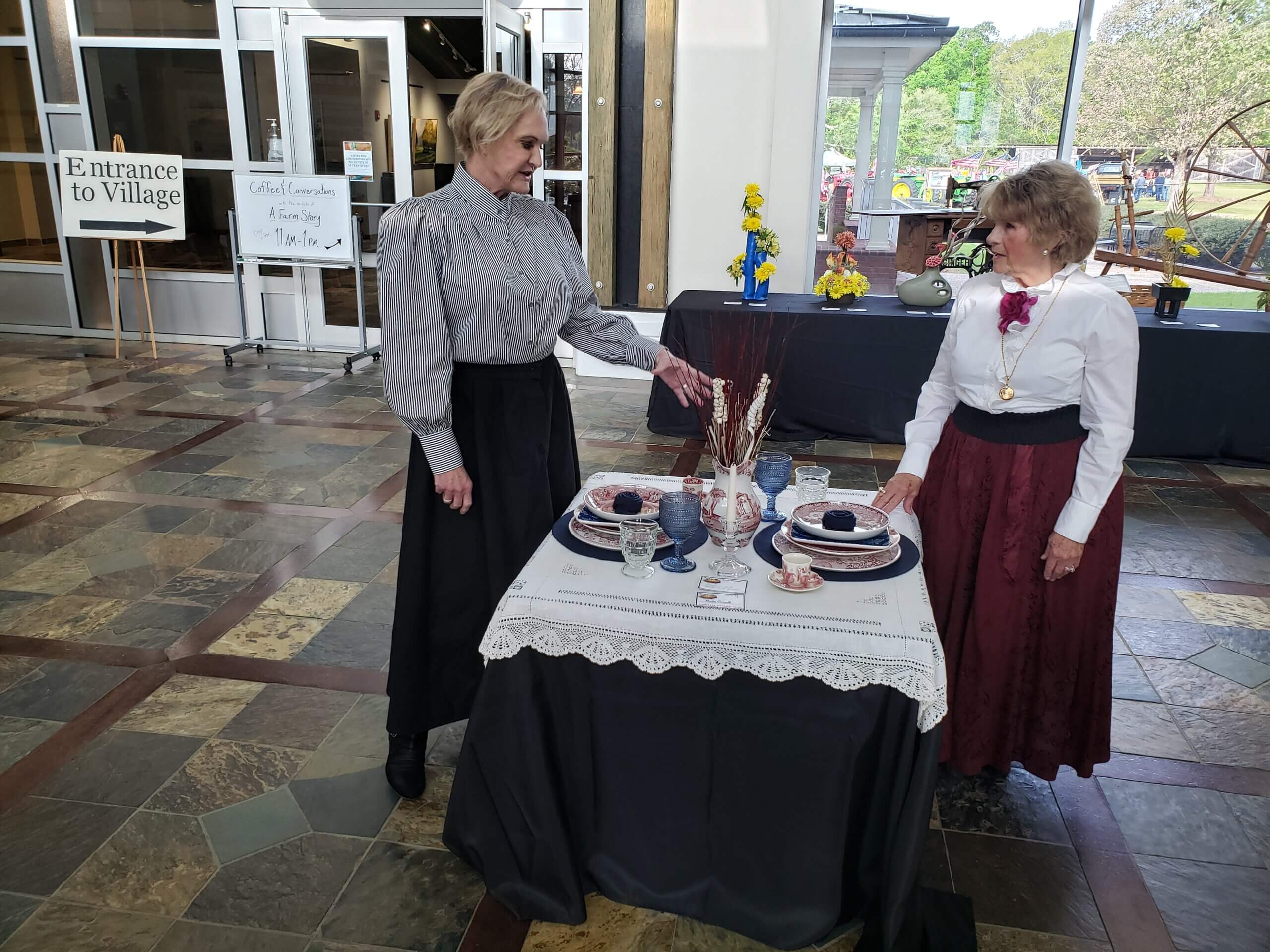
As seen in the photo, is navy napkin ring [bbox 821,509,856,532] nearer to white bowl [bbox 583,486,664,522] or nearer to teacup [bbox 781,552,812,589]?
teacup [bbox 781,552,812,589]

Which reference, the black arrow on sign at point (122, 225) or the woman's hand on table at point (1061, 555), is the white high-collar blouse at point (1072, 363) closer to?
the woman's hand on table at point (1061, 555)

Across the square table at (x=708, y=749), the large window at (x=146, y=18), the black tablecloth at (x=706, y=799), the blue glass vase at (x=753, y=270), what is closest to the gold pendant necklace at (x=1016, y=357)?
the square table at (x=708, y=749)

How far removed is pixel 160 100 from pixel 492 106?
6.91 m

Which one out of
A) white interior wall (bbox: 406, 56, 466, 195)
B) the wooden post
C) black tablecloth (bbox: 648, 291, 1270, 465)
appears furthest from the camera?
white interior wall (bbox: 406, 56, 466, 195)

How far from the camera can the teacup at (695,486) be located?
2.06 meters

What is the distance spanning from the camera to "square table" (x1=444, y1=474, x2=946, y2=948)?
163 centimetres

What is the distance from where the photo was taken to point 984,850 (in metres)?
2.19

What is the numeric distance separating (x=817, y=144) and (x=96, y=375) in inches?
215

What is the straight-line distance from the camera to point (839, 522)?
1.90 meters

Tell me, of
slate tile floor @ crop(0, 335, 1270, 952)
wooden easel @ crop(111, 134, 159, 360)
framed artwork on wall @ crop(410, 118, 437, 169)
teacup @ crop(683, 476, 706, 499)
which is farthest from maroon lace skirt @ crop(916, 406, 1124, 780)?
framed artwork on wall @ crop(410, 118, 437, 169)

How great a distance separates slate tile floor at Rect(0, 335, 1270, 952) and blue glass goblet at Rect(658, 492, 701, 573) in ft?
2.57

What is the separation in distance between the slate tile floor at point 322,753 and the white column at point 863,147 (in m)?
3.62

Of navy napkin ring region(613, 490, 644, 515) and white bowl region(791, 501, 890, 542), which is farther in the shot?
navy napkin ring region(613, 490, 644, 515)

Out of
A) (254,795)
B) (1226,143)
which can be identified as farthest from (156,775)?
(1226,143)
